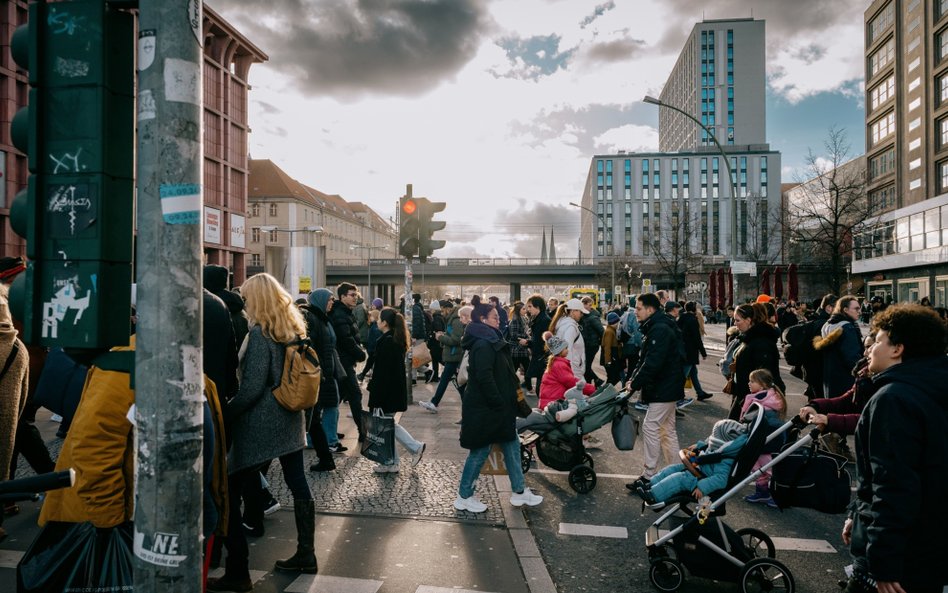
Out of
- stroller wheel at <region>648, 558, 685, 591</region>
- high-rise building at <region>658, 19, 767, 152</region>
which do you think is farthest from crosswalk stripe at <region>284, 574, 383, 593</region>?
high-rise building at <region>658, 19, 767, 152</region>

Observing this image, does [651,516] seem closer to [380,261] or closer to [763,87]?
[380,261]

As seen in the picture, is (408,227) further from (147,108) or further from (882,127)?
(882,127)

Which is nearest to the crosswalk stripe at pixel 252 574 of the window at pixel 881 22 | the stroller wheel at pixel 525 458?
the stroller wheel at pixel 525 458

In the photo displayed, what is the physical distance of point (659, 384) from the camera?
6.38 meters

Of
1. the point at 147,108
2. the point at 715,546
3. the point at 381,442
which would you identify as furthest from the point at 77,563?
the point at 381,442

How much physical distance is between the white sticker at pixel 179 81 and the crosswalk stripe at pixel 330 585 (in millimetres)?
3049

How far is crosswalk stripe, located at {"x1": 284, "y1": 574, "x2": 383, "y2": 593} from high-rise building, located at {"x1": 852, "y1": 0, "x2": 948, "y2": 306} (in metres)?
42.5

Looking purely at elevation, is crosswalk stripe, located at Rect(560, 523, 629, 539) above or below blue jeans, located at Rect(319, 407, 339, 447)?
below

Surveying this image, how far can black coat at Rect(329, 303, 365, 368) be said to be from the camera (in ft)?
26.6

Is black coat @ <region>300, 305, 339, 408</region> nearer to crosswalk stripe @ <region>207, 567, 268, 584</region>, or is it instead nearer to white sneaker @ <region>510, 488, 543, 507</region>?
white sneaker @ <region>510, 488, 543, 507</region>

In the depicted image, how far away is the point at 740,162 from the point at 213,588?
12760 centimetres

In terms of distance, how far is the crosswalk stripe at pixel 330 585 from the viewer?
397 cm

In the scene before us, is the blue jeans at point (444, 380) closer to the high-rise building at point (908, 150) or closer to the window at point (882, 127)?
the high-rise building at point (908, 150)

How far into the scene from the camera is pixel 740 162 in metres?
119
